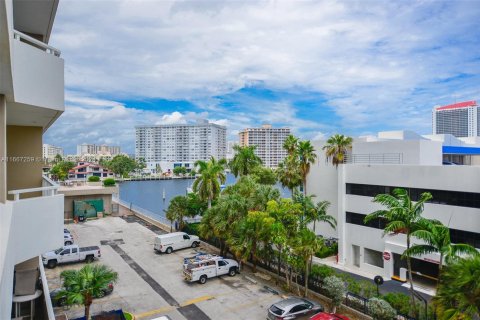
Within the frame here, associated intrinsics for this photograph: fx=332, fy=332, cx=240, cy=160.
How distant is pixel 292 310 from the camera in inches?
609

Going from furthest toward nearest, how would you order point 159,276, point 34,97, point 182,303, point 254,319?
1. point 159,276
2. point 182,303
3. point 254,319
4. point 34,97

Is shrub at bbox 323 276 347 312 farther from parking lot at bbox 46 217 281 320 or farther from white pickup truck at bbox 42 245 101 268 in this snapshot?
white pickup truck at bbox 42 245 101 268

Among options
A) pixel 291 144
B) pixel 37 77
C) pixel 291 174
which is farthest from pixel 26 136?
pixel 291 144

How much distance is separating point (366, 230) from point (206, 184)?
1339 centimetres

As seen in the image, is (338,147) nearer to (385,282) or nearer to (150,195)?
(385,282)

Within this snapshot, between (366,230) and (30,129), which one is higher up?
(30,129)

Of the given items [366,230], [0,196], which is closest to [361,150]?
[366,230]

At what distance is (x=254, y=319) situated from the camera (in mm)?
16219

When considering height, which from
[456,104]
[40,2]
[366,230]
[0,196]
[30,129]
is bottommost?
[366,230]

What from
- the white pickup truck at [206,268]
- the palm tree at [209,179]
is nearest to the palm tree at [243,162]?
the palm tree at [209,179]

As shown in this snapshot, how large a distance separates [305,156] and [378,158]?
6.63 m

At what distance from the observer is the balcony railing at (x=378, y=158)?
25559 millimetres

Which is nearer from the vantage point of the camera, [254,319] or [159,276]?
[254,319]

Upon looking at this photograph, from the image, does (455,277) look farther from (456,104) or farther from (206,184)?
(456,104)
